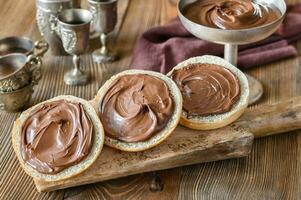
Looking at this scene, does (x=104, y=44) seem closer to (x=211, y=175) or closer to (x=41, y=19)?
(x=41, y=19)

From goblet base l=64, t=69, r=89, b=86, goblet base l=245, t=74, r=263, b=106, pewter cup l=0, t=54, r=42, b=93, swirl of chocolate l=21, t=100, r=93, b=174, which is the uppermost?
swirl of chocolate l=21, t=100, r=93, b=174

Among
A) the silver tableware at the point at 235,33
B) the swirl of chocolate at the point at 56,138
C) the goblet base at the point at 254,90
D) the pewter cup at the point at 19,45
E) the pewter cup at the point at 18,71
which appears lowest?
the goblet base at the point at 254,90

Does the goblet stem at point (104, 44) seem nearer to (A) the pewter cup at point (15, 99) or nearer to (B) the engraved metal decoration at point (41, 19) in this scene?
(B) the engraved metal decoration at point (41, 19)

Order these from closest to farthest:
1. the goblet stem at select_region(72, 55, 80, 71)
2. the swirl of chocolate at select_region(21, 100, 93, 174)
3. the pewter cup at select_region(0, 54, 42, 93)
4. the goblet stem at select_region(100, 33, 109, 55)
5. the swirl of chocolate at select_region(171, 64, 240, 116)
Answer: the swirl of chocolate at select_region(21, 100, 93, 174)
the swirl of chocolate at select_region(171, 64, 240, 116)
the pewter cup at select_region(0, 54, 42, 93)
the goblet stem at select_region(72, 55, 80, 71)
the goblet stem at select_region(100, 33, 109, 55)

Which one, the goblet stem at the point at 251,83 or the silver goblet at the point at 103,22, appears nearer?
the goblet stem at the point at 251,83

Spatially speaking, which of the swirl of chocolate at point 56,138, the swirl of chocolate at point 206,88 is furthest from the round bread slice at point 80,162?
the swirl of chocolate at point 206,88

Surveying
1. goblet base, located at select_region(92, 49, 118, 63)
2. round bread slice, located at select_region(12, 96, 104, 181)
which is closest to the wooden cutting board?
round bread slice, located at select_region(12, 96, 104, 181)

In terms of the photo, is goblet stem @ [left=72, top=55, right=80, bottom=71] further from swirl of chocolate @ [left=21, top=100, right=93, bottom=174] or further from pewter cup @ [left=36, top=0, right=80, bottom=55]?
swirl of chocolate @ [left=21, top=100, right=93, bottom=174]
